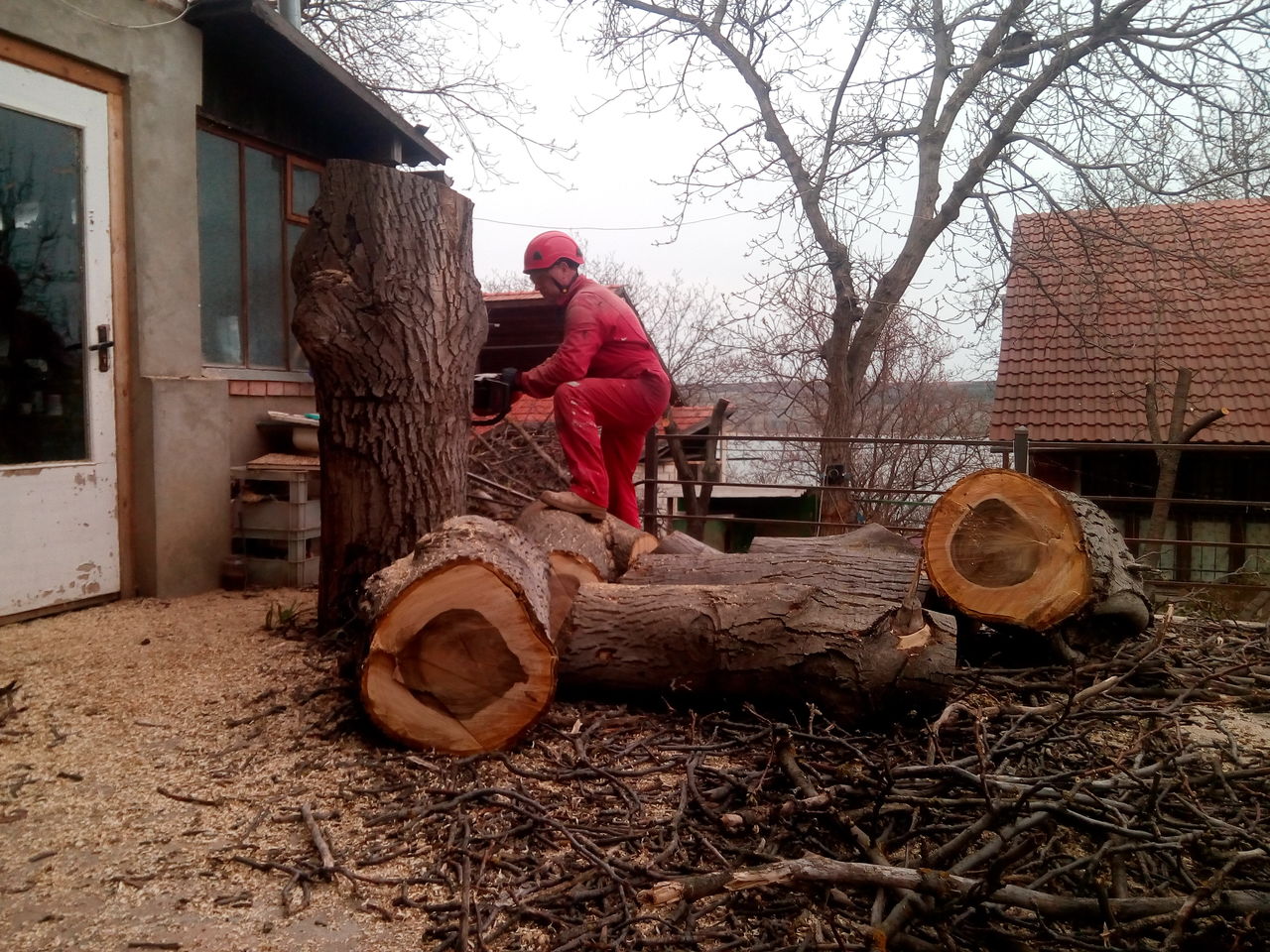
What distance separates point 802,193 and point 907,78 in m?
2.14

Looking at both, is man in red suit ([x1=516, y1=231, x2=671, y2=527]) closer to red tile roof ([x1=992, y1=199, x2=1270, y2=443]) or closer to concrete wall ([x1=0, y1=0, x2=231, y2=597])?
concrete wall ([x1=0, y1=0, x2=231, y2=597])

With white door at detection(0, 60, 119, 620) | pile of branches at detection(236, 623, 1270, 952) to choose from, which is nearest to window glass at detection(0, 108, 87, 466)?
white door at detection(0, 60, 119, 620)

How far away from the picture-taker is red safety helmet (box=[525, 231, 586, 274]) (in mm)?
4598

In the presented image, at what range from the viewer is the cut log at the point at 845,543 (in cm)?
404

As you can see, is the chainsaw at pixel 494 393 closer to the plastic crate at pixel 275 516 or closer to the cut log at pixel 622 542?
the cut log at pixel 622 542

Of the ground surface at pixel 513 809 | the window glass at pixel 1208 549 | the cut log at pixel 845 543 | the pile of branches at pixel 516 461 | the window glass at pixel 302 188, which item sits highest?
the window glass at pixel 302 188

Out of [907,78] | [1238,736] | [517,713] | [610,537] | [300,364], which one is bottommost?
→ [1238,736]

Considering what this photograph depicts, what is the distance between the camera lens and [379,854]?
2137 mm

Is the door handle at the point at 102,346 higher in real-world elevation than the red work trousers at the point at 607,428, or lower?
higher

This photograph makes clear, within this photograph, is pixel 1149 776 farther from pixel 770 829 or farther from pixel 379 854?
pixel 379 854

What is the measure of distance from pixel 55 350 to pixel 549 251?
2.55 m

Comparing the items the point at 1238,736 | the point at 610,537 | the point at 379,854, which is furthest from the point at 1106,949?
the point at 610,537

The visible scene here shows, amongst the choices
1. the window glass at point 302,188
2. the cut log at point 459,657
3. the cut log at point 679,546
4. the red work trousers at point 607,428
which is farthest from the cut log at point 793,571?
the window glass at point 302,188

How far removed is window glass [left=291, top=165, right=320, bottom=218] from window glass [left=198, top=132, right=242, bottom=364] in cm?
51
